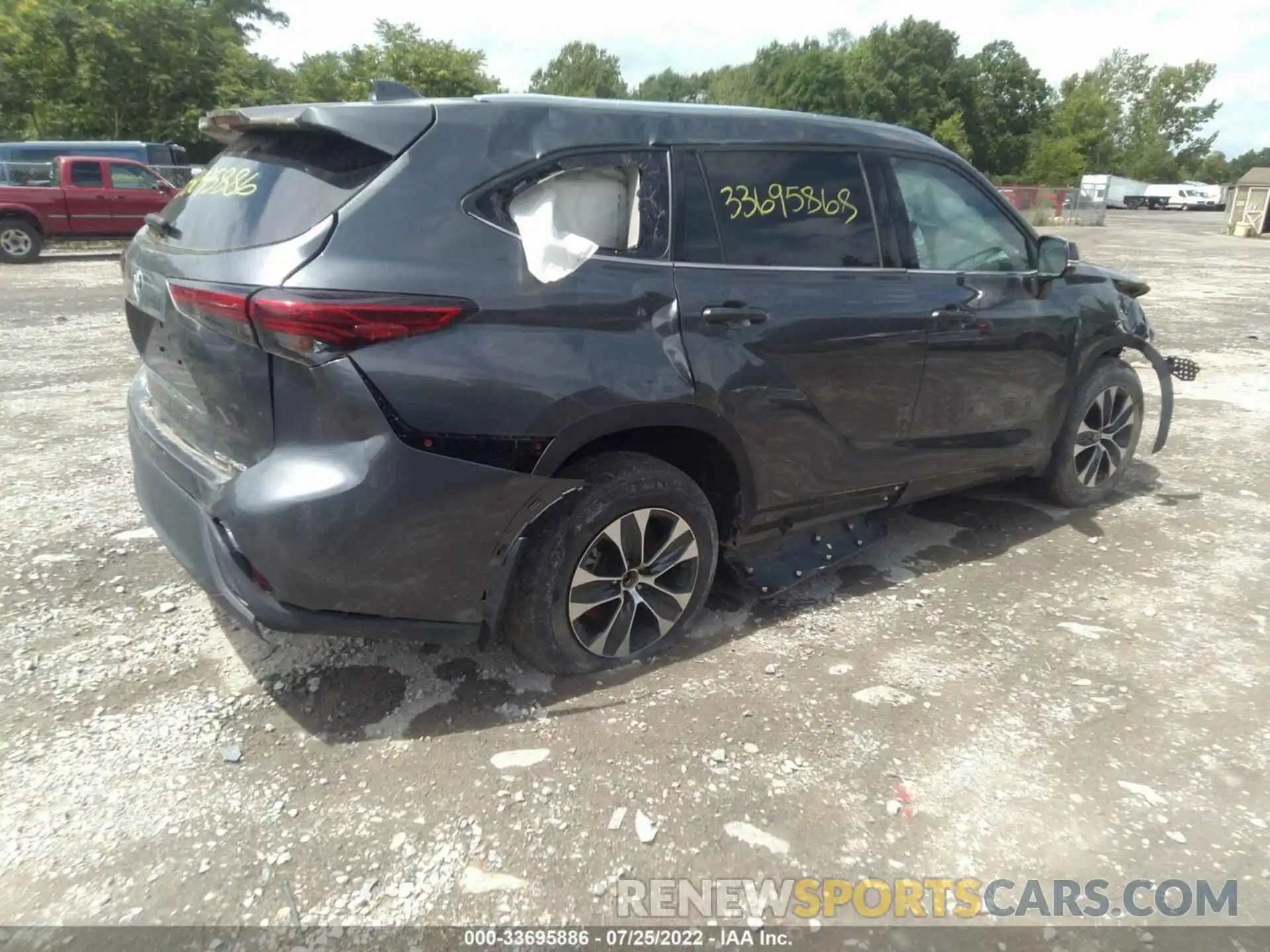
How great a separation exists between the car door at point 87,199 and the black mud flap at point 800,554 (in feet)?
55.4

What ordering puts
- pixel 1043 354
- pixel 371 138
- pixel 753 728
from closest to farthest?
pixel 371 138
pixel 753 728
pixel 1043 354

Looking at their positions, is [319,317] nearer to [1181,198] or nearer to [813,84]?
[813,84]

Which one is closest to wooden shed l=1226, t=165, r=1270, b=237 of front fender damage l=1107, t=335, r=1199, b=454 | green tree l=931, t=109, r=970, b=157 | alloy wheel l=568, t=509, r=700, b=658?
green tree l=931, t=109, r=970, b=157

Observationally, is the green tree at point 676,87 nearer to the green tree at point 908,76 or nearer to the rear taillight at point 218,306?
the green tree at point 908,76

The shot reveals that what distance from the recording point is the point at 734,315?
300 cm

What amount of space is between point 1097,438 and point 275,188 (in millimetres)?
4110

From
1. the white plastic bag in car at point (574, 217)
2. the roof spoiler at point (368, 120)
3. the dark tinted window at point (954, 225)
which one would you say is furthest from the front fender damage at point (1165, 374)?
the roof spoiler at point (368, 120)

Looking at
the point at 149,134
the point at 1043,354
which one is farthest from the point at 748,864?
the point at 149,134

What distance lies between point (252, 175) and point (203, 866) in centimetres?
196

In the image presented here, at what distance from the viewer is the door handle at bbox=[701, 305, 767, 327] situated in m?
2.95

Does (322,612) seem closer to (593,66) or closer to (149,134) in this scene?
(149,134)

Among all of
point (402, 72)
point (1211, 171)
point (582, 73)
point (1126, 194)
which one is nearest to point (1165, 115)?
point (1211, 171)

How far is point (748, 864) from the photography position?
7.65ft

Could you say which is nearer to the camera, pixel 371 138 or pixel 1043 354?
pixel 371 138
